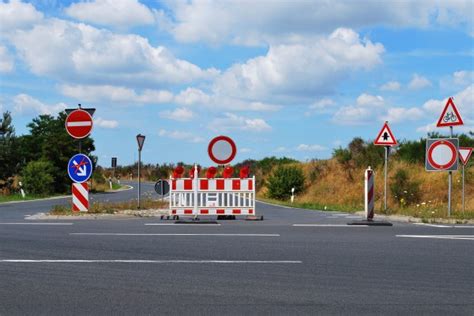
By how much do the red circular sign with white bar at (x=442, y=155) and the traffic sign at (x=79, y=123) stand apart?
9.93 m

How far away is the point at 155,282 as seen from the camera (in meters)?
7.94

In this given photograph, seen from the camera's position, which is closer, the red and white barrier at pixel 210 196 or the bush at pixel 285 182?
the red and white barrier at pixel 210 196

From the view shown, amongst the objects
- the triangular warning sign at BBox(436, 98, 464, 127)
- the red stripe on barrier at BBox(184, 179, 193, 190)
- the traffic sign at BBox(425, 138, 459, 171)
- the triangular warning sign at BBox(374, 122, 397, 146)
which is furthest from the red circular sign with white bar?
the red stripe on barrier at BBox(184, 179, 193, 190)

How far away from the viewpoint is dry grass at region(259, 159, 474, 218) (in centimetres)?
3412

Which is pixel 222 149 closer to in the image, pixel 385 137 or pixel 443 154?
pixel 385 137

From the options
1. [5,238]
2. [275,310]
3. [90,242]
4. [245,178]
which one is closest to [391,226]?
[245,178]

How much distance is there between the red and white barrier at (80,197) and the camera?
18719 mm

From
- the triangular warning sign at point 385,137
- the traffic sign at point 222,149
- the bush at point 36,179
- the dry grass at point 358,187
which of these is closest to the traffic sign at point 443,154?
the triangular warning sign at point 385,137

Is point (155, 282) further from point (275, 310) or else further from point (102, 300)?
point (275, 310)

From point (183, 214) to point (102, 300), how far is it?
10.9 metres

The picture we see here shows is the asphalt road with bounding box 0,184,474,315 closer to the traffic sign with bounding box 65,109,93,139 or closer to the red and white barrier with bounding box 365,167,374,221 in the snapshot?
the red and white barrier with bounding box 365,167,374,221

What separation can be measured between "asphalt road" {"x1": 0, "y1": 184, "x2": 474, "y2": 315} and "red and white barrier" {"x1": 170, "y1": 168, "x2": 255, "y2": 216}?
13.1ft

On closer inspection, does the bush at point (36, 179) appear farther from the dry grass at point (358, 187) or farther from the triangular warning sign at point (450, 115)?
the triangular warning sign at point (450, 115)

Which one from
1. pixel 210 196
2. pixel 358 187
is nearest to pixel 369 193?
pixel 210 196
